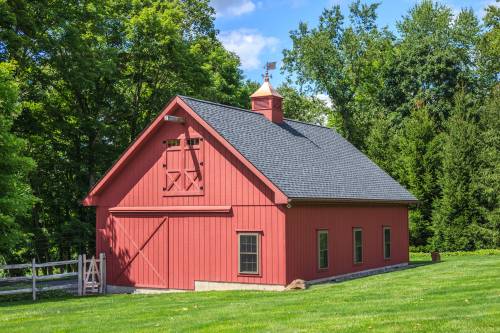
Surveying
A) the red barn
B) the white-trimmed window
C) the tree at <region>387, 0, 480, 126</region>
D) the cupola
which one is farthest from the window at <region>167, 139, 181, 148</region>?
the tree at <region>387, 0, 480, 126</region>

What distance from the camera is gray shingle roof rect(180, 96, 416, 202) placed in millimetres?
23156

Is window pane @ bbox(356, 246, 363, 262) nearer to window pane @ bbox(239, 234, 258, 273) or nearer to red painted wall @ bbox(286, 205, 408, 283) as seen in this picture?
red painted wall @ bbox(286, 205, 408, 283)

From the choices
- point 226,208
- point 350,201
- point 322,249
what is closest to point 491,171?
point 350,201

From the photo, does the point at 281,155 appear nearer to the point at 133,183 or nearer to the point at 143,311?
the point at 133,183

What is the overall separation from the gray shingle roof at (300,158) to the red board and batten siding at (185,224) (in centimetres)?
63

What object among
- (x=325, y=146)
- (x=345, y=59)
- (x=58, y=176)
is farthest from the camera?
(x=345, y=59)

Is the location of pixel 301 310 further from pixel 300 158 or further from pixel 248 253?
pixel 300 158

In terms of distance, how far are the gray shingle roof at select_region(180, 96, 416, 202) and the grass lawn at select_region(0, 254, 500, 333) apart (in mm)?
4066

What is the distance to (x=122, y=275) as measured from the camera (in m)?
25.7

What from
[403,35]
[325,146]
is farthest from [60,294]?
[403,35]

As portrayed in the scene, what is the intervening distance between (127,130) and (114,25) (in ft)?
20.7

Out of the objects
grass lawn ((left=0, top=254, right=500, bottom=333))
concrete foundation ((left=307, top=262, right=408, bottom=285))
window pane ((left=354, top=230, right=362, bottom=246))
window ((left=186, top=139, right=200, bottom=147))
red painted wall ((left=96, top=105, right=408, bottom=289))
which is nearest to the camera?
grass lawn ((left=0, top=254, right=500, bottom=333))

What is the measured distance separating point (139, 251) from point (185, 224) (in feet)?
8.06

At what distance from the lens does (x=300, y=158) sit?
1027 inches
